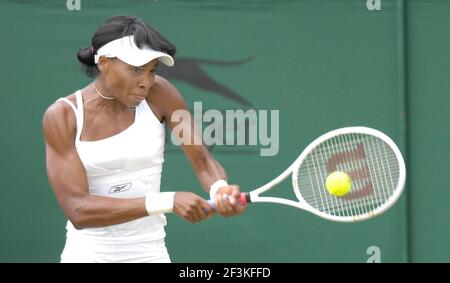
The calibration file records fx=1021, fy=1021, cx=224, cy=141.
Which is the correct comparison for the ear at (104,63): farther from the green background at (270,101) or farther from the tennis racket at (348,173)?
the green background at (270,101)

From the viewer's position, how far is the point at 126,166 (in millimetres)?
3770

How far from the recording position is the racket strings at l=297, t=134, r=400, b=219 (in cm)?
369

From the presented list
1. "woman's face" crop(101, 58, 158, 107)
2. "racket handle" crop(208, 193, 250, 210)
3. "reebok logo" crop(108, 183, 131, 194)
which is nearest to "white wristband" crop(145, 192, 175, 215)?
"racket handle" crop(208, 193, 250, 210)

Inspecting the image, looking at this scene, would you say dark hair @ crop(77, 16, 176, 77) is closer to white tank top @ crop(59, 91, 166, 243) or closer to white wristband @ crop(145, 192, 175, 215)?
white tank top @ crop(59, 91, 166, 243)

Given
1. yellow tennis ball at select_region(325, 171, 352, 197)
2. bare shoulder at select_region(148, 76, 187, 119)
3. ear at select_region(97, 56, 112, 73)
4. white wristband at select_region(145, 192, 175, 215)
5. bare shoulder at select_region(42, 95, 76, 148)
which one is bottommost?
white wristband at select_region(145, 192, 175, 215)

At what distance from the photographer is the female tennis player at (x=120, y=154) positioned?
142 inches

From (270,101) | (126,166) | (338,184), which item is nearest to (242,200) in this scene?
(338,184)

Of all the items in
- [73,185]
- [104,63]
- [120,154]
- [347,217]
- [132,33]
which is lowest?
[347,217]

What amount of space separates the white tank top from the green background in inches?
54.9

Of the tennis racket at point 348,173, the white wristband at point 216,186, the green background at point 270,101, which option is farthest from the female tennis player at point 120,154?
the green background at point 270,101

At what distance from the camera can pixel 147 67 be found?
12.0 feet

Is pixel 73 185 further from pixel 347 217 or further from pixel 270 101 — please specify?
pixel 270 101

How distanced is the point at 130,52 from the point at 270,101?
1.68 m
